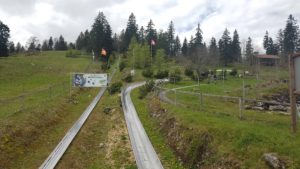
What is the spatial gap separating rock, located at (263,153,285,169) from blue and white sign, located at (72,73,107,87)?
37366mm

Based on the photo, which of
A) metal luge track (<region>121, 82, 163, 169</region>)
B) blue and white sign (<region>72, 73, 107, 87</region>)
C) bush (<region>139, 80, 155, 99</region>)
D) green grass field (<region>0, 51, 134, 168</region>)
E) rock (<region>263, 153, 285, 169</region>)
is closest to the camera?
rock (<region>263, 153, 285, 169</region>)

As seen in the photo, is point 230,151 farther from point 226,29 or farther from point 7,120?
point 226,29

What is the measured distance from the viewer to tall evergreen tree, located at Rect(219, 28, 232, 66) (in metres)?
115

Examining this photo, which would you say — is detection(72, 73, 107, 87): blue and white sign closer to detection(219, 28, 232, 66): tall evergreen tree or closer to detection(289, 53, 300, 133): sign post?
detection(289, 53, 300, 133): sign post

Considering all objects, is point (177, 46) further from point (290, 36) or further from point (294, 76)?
point (294, 76)

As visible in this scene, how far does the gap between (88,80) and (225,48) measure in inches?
3116

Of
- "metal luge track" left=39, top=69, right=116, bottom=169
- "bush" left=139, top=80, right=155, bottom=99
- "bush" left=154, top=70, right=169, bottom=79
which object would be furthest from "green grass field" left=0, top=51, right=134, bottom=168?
"bush" left=154, top=70, right=169, bottom=79

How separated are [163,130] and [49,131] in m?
8.79

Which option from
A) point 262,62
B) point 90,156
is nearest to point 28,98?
point 90,156

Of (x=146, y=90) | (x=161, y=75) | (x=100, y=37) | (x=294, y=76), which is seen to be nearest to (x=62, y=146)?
(x=294, y=76)

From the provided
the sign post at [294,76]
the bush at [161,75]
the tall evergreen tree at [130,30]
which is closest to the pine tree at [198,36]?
the tall evergreen tree at [130,30]

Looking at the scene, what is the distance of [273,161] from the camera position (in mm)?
11164

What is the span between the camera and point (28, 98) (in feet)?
116

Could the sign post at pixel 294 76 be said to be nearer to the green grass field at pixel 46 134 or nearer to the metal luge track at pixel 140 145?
the metal luge track at pixel 140 145
